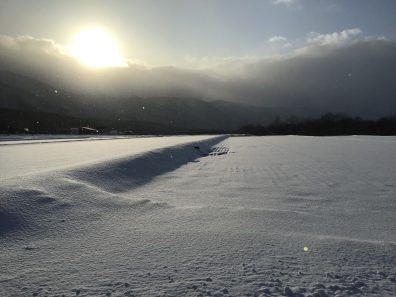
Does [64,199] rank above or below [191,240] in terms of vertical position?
above

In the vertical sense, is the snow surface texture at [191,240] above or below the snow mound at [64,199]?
below

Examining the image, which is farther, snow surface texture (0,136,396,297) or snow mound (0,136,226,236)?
snow mound (0,136,226,236)

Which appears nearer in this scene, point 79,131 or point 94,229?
point 94,229

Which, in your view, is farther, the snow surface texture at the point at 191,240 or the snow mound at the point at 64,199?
the snow mound at the point at 64,199

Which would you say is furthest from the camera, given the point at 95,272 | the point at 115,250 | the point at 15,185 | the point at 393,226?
the point at 15,185

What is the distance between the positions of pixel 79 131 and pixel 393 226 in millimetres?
72851

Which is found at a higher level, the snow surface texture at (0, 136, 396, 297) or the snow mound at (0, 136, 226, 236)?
the snow mound at (0, 136, 226, 236)

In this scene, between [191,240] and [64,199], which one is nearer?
[191,240]

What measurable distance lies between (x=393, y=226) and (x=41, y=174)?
13.6 ft

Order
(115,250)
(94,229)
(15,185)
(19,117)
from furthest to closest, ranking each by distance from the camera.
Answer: (19,117), (15,185), (94,229), (115,250)

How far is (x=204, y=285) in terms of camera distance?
7.17ft

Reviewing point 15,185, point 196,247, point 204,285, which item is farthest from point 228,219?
point 15,185

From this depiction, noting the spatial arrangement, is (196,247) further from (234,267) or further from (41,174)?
(41,174)

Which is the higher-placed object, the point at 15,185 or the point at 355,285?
the point at 15,185
